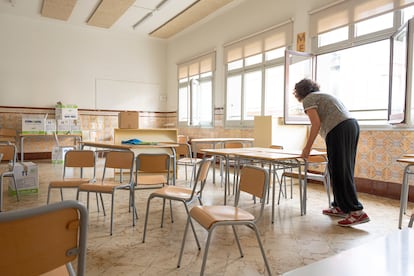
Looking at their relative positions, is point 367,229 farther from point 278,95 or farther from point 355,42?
point 278,95

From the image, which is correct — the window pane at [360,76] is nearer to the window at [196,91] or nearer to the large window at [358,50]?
the large window at [358,50]

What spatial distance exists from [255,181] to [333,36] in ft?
13.3

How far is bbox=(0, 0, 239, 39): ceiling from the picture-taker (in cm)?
695

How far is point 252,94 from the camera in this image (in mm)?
6875

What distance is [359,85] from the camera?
199 inches

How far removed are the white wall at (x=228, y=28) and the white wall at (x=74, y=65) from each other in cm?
57

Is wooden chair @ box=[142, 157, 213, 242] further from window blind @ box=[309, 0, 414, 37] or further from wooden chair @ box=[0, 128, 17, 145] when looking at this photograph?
wooden chair @ box=[0, 128, 17, 145]

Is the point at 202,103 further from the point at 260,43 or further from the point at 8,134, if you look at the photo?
the point at 8,134

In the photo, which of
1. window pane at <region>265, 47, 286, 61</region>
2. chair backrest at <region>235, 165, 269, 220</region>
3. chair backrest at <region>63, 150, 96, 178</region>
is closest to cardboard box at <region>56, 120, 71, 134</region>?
chair backrest at <region>63, 150, 96, 178</region>

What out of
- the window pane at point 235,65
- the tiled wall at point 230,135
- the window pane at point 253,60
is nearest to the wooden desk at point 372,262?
the tiled wall at point 230,135

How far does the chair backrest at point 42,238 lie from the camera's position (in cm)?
86

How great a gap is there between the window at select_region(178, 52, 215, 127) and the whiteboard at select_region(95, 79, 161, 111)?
37.3 inches

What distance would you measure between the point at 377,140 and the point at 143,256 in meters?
3.69

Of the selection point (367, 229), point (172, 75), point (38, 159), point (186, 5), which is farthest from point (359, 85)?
point (38, 159)
